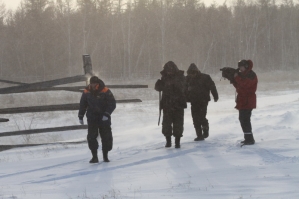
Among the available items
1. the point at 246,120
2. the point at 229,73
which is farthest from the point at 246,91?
the point at 246,120

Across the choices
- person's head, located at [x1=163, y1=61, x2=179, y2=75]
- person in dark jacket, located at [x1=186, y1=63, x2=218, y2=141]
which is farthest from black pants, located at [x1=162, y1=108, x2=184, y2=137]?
person in dark jacket, located at [x1=186, y1=63, x2=218, y2=141]

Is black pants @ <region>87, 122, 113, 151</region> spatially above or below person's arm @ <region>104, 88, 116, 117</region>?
below

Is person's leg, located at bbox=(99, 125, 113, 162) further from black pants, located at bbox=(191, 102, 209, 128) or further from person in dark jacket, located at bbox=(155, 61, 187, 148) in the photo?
black pants, located at bbox=(191, 102, 209, 128)

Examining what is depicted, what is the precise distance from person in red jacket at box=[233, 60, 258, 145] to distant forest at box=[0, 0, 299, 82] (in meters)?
38.2

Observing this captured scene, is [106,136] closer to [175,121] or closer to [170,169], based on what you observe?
[175,121]

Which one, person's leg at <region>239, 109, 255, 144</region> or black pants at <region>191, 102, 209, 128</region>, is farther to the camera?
black pants at <region>191, 102, 209, 128</region>

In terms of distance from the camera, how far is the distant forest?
4794cm

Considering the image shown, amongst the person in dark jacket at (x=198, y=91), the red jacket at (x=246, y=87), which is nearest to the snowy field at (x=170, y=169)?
the person in dark jacket at (x=198, y=91)

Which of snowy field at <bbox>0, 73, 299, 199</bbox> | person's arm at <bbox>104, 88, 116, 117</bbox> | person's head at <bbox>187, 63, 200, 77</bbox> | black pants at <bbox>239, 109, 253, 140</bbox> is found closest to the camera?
snowy field at <bbox>0, 73, 299, 199</bbox>

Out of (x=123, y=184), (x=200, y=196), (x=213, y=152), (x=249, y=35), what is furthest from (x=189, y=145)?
(x=249, y=35)

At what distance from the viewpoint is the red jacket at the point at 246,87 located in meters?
7.90

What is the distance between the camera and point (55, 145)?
1130cm

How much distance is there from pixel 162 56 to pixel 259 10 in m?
18.3

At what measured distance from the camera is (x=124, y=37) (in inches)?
1927
